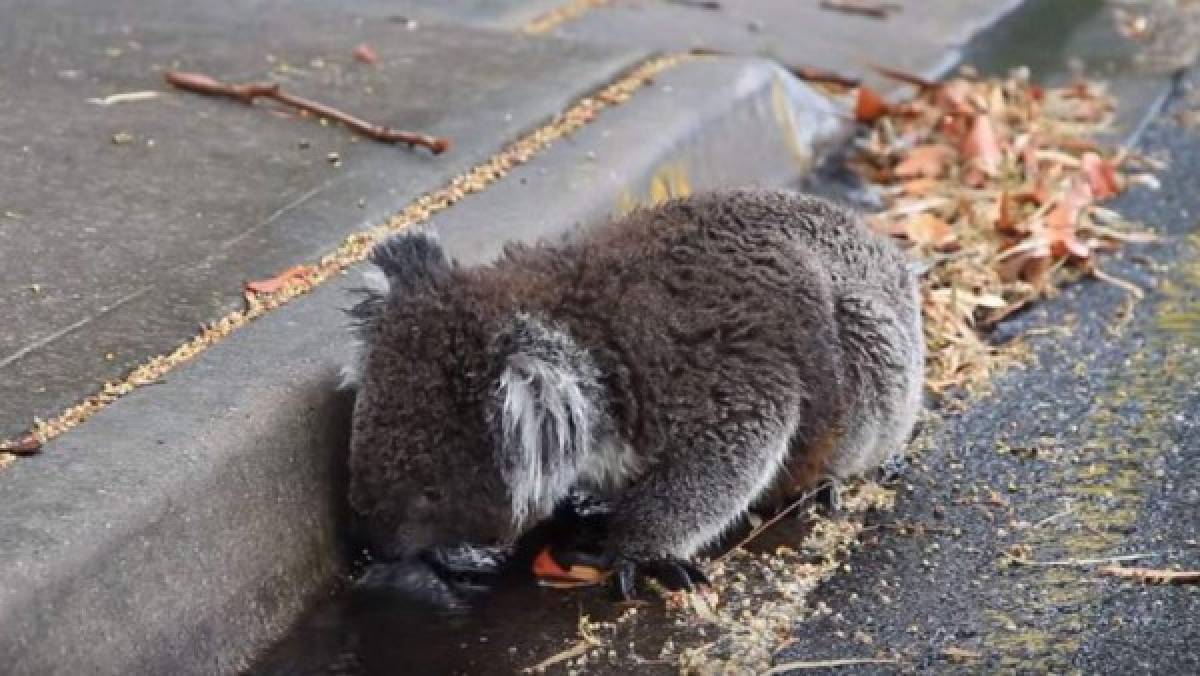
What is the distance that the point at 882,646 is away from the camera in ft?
12.5

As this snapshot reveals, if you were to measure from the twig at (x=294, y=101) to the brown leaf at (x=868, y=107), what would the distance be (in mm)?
2128

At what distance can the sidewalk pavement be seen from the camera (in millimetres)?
3525

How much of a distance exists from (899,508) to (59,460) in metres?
1.93

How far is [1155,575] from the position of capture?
4.08m

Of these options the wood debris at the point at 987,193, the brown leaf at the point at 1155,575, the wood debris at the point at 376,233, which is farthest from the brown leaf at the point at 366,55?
the brown leaf at the point at 1155,575

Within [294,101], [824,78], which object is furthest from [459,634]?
[824,78]

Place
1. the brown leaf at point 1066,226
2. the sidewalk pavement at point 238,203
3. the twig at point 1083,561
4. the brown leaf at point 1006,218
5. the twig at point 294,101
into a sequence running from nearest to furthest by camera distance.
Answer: the sidewalk pavement at point 238,203
the twig at point 1083,561
the twig at point 294,101
the brown leaf at point 1066,226
the brown leaf at point 1006,218

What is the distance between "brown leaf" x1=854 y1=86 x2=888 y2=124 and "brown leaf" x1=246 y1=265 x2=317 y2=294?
120 inches

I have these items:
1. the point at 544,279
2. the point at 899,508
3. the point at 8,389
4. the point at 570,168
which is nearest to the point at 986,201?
the point at 570,168

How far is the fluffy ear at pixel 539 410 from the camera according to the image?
12.6 feet

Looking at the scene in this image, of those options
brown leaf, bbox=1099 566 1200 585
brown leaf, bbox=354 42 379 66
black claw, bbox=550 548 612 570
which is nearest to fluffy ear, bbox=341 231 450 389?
black claw, bbox=550 548 612 570

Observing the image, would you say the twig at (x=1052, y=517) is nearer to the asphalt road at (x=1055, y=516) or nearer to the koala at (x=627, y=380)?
the asphalt road at (x=1055, y=516)

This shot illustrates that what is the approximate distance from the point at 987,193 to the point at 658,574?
2858 mm

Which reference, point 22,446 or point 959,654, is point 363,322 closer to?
point 22,446
